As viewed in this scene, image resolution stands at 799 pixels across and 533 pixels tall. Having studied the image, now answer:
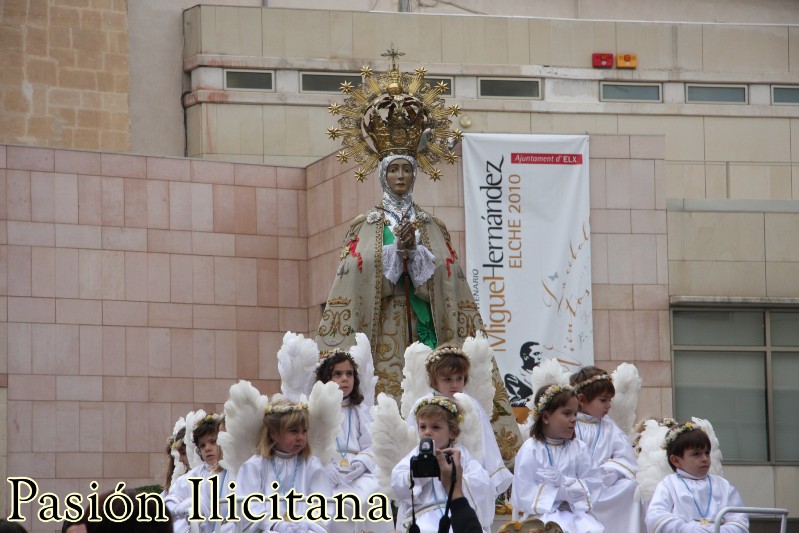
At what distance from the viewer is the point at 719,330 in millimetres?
26516

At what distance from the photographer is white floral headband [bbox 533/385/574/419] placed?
1308 cm

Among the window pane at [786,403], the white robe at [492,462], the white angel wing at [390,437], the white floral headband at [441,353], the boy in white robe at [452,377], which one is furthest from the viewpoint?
the window pane at [786,403]

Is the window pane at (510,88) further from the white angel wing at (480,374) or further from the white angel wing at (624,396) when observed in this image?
the white angel wing at (480,374)

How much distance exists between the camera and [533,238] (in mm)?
24922

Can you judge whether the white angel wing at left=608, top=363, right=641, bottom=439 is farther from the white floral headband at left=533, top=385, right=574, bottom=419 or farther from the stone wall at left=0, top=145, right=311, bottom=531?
the stone wall at left=0, top=145, right=311, bottom=531

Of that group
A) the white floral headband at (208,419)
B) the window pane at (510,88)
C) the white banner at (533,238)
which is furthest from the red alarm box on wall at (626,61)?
the white floral headband at (208,419)

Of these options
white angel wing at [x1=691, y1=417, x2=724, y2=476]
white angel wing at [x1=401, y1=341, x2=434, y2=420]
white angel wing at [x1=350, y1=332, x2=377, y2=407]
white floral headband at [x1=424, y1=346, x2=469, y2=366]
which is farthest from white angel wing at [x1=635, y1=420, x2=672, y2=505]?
white angel wing at [x1=350, y1=332, x2=377, y2=407]

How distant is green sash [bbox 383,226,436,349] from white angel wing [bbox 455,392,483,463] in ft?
11.4

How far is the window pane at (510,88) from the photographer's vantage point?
29.3 metres

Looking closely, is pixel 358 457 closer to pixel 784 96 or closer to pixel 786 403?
pixel 786 403

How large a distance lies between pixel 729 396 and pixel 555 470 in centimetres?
1375

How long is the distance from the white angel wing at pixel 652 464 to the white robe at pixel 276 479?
2.89m

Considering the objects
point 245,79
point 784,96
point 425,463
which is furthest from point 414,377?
point 784,96

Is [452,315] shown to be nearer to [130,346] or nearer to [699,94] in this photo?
[130,346]
